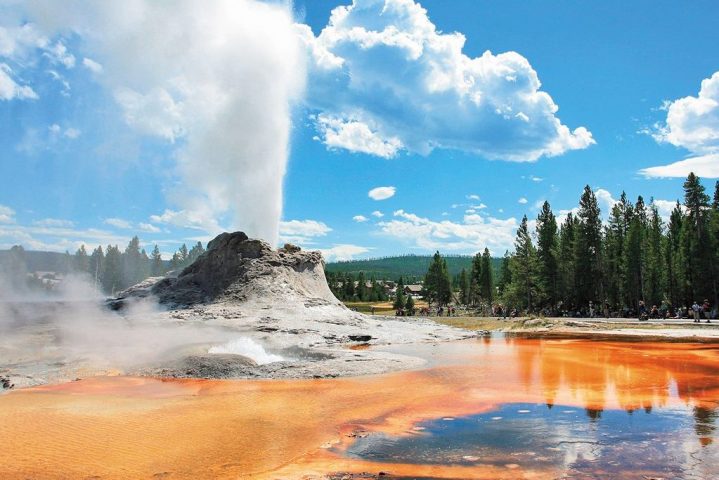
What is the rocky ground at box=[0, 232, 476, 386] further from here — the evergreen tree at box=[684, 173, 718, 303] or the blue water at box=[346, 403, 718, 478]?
the evergreen tree at box=[684, 173, 718, 303]

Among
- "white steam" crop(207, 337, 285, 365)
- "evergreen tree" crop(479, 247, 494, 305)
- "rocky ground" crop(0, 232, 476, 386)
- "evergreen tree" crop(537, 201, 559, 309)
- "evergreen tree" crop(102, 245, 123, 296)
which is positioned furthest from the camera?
A: "evergreen tree" crop(102, 245, 123, 296)

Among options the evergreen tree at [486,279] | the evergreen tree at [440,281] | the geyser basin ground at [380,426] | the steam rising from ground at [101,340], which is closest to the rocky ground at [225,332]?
the steam rising from ground at [101,340]

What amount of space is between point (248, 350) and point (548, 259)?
52.0 metres

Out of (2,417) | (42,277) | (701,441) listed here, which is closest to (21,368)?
(2,417)

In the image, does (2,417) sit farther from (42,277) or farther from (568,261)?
(42,277)

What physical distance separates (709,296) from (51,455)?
57.5 m

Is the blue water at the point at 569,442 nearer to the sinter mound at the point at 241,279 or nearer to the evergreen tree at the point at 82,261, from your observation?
the sinter mound at the point at 241,279

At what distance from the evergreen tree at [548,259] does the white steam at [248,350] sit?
4786 centimetres

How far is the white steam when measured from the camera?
70.0 feet

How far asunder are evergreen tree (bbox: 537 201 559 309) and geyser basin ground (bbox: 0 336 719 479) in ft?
151

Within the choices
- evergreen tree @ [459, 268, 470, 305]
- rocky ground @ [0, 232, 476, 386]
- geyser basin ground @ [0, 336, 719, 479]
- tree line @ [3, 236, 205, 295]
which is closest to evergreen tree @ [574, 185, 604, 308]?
rocky ground @ [0, 232, 476, 386]

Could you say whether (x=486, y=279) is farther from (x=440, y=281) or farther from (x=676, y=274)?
(x=676, y=274)

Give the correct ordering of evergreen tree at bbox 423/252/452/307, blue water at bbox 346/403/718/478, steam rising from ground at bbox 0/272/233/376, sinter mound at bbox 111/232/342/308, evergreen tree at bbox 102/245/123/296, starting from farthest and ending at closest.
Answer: evergreen tree at bbox 102/245/123/296, evergreen tree at bbox 423/252/452/307, sinter mound at bbox 111/232/342/308, steam rising from ground at bbox 0/272/233/376, blue water at bbox 346/403/718/478

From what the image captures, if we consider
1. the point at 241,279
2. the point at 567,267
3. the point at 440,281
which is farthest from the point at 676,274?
the point at 241,279
